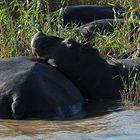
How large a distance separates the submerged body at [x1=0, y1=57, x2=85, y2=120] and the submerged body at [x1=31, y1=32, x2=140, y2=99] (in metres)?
0.47

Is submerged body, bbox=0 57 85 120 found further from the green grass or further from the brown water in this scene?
the green grass

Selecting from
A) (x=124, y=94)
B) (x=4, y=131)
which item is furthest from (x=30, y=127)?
(x=124, y=94)

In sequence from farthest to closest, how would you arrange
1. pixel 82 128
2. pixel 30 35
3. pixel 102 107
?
pixel 30 35 < pixel 102 107 < pixel 82 128

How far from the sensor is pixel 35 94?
617cm

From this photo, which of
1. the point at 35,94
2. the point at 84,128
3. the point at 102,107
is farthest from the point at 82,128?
the point at 102,107

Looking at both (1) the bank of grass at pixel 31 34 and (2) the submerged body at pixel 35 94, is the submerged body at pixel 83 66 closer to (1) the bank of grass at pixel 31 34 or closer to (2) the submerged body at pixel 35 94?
(2) the submerged body at pixel 35 94

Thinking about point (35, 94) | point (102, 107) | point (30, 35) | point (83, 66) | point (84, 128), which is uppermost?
point (30, 35)

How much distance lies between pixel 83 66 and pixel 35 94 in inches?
54.0

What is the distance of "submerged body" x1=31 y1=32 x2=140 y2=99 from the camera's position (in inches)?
289

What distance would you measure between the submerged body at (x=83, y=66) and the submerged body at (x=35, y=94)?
0.47 metres

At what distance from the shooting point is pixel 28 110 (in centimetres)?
608

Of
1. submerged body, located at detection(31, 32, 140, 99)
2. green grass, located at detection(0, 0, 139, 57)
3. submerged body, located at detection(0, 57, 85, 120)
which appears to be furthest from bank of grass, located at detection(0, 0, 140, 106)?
submerged body, located at detection(0, 57, 85, 120)

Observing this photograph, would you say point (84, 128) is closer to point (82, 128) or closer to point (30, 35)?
point (82, 128)

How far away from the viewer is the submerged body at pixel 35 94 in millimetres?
6094
